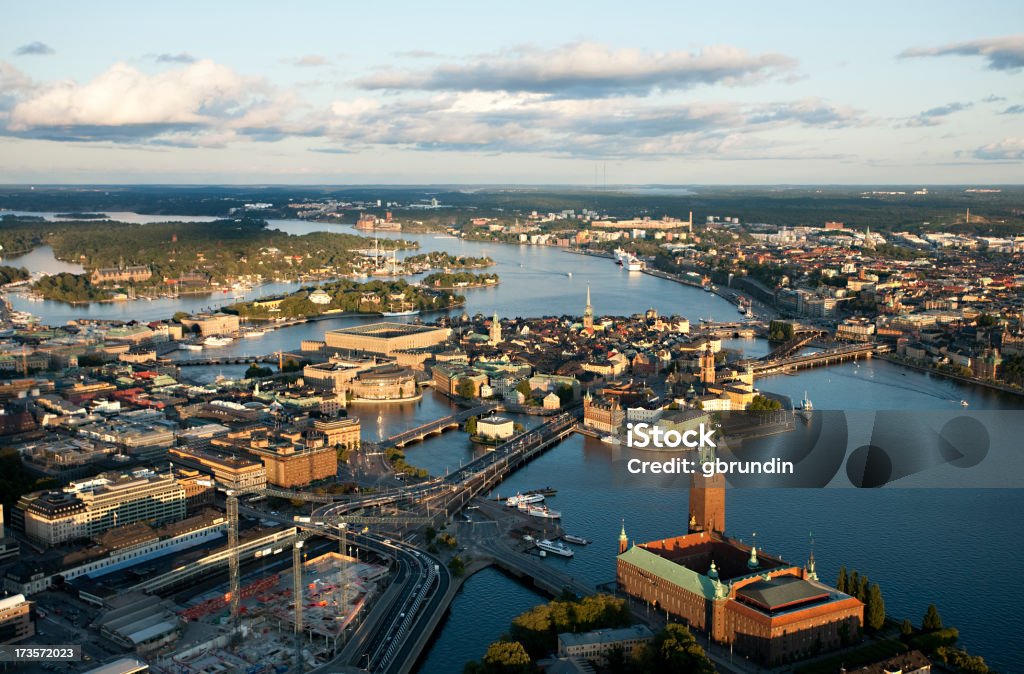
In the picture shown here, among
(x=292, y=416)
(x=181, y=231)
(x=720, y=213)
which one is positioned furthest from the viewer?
(x=720, y=213)

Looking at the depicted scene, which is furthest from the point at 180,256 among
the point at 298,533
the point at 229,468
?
the point at 298,533

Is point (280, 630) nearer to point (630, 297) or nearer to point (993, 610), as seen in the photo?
point (993, 610)

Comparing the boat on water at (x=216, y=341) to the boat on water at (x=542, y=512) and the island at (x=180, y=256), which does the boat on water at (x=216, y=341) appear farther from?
the boat on water at (x=542, y=512)

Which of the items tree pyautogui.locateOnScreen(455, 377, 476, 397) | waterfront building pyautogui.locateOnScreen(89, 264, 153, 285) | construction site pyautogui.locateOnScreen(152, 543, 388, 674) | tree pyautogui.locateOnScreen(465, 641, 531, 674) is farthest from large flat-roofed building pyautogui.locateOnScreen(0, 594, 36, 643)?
waterfront building pyautogui.locateOnScreen(89, 264, 153, 285)

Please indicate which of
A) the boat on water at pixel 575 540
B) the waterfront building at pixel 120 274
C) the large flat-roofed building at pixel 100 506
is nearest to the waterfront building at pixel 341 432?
the large flat-roofed building at pixel 100 506

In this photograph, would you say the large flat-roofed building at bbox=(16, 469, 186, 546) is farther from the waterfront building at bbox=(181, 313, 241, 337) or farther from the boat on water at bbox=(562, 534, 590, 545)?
the waterfront building at bbox=(181, 313, 241, 337)

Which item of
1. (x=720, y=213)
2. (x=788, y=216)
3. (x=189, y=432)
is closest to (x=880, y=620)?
(x=189, y=432)
